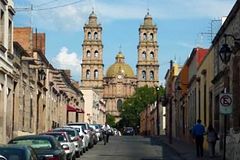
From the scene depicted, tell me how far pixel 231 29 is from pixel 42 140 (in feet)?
39.5

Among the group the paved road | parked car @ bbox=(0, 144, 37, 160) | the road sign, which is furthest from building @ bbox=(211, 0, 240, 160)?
parked car @ bbox=(0, 144, 37, 160)

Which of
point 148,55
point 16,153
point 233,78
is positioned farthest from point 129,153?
point 148,55

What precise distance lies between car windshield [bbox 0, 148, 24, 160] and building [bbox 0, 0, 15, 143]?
21.2m

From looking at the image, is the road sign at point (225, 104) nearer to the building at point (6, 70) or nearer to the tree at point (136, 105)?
the building at point (6, 70)

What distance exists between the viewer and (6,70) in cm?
3800

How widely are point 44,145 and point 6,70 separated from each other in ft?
53.8

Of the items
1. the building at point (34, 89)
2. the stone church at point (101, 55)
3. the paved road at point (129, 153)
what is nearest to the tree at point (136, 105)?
the stone church at point (101, 55)

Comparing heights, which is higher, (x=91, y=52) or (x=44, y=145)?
(x=91, y=52)

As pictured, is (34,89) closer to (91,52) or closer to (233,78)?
(233,78)

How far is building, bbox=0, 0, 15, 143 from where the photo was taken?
3747cm

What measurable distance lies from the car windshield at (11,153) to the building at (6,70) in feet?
69.7

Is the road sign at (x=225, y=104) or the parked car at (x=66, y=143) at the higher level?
the road sign at (x=225, y=104)

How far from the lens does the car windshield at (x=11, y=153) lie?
601 inches

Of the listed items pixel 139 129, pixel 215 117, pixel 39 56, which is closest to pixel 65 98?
pixel 39 56
